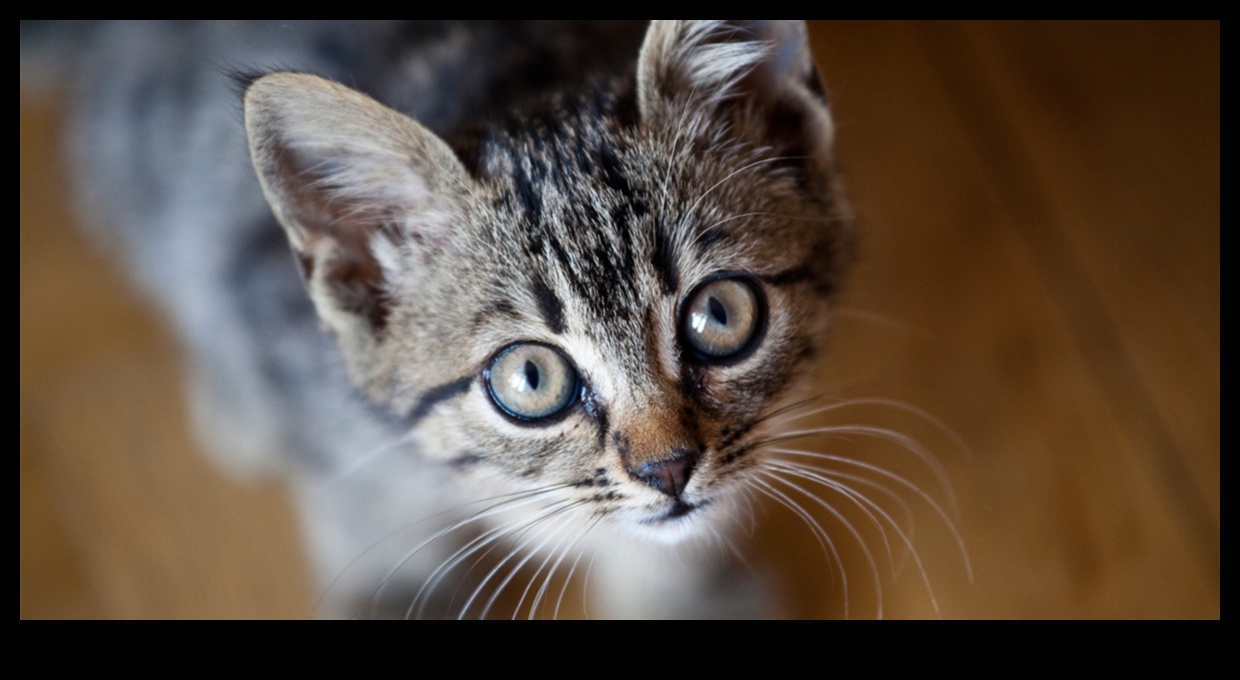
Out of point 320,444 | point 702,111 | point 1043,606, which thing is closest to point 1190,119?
point 1043,606

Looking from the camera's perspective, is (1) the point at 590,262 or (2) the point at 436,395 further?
(2) the point at 436,395

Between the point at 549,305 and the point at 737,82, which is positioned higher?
the point at 737,82

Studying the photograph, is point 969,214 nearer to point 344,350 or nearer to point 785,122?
point 785,122

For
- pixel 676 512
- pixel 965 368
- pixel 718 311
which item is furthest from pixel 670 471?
pixel 965 368

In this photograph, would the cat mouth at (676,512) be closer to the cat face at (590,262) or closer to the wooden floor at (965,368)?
the cat face at (590,262)

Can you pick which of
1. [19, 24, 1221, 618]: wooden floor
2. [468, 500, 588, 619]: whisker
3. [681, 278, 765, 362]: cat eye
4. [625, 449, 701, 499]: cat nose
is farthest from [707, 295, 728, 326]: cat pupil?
[19, 24, 1221, 618]: wooden floor

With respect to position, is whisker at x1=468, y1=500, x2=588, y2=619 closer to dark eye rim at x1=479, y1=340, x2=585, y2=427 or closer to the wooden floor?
dark eye rim at x1=479, y1=340, x2=585, y2=427

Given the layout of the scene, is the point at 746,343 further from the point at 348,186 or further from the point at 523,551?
the point at 523,551
